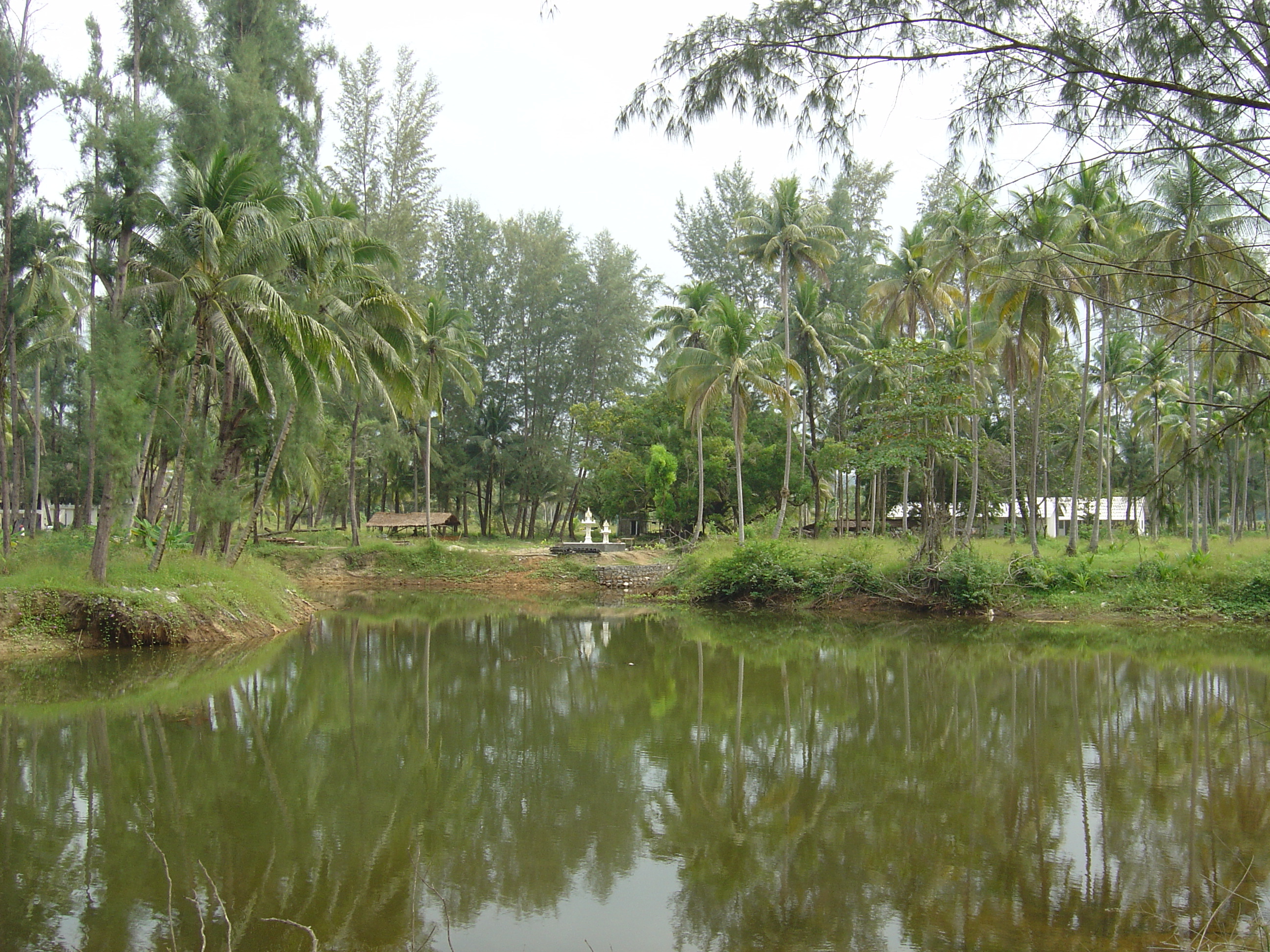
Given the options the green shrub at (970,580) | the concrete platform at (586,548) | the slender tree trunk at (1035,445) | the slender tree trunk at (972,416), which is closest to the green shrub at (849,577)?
the green shrub at (970,580)

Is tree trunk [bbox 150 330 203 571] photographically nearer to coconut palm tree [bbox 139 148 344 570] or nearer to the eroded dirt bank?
coconut palm tree [bbox 139 148 344 570]

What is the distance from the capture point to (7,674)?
12.5m

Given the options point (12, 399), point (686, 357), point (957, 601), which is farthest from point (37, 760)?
point (686, 357)

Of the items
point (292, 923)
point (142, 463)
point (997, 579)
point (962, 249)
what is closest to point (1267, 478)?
point (962, 249)

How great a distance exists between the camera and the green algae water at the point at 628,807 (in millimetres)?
5039

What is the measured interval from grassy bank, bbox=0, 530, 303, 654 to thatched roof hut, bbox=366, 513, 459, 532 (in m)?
21.0

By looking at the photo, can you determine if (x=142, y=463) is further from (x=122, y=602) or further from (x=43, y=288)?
(x=122, y=602)

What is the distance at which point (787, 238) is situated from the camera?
29859 millimetres

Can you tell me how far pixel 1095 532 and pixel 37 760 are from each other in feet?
92.1

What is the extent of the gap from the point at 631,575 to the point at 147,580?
49.9 ft

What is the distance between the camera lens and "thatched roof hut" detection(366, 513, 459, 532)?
39.8 metres

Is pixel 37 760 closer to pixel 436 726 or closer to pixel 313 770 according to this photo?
pixel 313 770

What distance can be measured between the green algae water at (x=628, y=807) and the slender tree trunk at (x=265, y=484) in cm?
593

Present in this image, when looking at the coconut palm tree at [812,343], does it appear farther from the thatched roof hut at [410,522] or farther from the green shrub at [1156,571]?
the thatched roof hut at [410,522]
